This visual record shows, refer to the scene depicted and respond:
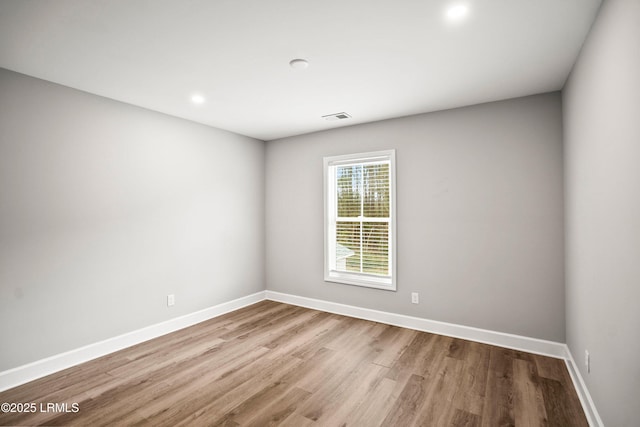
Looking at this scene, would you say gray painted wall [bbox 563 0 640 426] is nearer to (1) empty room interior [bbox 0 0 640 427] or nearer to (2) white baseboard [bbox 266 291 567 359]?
(1) empty room interior [bbox 0 0 640 427]

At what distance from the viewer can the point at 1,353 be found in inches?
97.9

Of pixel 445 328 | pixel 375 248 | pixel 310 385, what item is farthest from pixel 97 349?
pixel 445 328

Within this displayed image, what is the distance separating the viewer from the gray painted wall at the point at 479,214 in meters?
3.04

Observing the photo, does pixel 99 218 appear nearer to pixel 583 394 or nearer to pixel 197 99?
pixel 197 99

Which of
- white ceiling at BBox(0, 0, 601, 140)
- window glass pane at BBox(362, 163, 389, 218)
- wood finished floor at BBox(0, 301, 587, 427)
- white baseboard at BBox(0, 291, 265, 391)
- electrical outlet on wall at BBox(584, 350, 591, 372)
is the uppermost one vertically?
white ceiling at BBox(0, 0, 601, 140)

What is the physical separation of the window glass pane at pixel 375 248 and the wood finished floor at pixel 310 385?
34.3 inches

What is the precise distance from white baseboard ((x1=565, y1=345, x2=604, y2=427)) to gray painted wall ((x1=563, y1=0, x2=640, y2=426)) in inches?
2.9

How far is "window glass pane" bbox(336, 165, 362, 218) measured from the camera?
4336 mm

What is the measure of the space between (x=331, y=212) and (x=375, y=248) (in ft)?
2.79

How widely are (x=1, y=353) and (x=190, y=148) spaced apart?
2610 mm

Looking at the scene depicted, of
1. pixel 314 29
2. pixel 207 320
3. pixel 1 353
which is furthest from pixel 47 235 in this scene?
pixel 314 29

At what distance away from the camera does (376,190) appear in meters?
4.15

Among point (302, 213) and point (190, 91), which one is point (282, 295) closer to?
point (302, 213)

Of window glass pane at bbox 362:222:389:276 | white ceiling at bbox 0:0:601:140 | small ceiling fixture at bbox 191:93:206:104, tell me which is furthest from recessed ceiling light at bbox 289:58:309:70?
window glass pane at bbox 362:222:389:276
